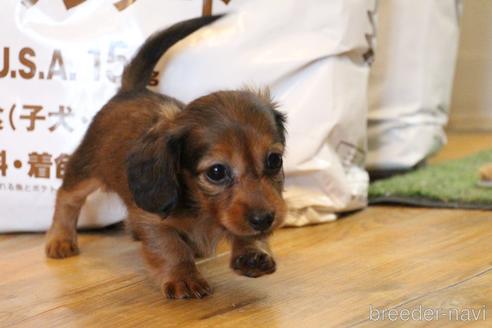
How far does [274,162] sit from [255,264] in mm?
214

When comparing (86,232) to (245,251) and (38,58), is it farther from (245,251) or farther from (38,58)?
(245,251)

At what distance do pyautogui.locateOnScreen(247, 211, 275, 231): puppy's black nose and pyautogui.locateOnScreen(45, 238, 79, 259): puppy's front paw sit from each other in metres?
0.66

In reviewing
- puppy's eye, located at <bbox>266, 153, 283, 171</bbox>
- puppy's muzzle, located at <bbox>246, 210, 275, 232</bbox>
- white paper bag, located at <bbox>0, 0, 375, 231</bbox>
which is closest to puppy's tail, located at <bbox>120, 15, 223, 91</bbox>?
white paper bag, located at <bbox>0, 0, 375, 231</bbox>

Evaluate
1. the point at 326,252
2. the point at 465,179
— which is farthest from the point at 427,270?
the point at 465,179

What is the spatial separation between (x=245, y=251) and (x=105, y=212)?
65 centimetres

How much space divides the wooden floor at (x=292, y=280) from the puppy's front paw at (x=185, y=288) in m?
0.02

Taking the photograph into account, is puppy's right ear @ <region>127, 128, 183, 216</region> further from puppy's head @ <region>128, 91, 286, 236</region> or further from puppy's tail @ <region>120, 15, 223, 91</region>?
puppy's tail @ <region>120, 15, 223, 91</region>

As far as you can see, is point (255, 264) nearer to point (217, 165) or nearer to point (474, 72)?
point (217, 165)

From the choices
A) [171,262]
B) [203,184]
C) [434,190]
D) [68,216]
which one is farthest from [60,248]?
[434,190]

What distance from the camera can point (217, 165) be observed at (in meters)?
1.56

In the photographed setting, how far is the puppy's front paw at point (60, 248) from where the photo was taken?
1957 millimetres

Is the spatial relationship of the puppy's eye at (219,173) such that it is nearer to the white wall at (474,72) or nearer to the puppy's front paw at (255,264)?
the puppy's front paw at (255,264)

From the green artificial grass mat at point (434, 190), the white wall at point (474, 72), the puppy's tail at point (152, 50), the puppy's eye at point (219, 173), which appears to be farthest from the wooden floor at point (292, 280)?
the white wall at point (474, 72)

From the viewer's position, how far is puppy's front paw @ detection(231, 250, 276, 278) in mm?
1653
